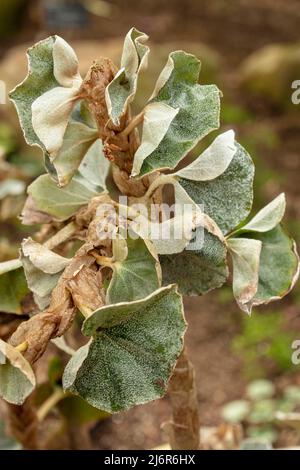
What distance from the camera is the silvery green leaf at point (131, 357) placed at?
1.72 feet

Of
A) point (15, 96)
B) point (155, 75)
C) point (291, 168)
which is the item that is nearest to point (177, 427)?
point (15, 96)

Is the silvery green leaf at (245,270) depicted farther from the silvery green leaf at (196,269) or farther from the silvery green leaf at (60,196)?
the silvery green leaf at (60,196)

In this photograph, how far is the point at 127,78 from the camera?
0.58 meters

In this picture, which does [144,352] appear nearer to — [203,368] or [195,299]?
[203,368]

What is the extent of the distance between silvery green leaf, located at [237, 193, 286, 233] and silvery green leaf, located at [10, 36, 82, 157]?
0.19 m

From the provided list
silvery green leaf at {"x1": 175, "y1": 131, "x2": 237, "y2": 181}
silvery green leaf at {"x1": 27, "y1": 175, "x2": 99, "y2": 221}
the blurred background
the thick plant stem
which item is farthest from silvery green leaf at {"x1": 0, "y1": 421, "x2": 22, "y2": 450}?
silvery green leaf at {"x1": 175, "y1": 131, "x2": 237, "y2": 181}

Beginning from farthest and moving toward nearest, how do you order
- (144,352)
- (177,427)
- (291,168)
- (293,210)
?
1. (291,168)
2. (293,210)
3. (177,427)
4. (144,352)

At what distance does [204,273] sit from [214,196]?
66 millimetres

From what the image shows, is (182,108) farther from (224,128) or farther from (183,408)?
(224,128)

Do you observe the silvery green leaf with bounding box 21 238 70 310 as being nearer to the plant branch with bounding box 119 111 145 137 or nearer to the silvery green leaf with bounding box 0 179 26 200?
the plant branch with bounding box 119 111 145 137

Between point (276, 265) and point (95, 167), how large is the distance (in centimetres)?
19

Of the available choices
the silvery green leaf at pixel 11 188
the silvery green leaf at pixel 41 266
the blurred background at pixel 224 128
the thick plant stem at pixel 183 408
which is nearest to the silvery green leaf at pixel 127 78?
the silvery green leaf at pixel 41 266

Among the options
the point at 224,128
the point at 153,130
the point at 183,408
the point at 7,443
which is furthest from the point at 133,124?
the point at 224,128

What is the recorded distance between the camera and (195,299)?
1.83m
